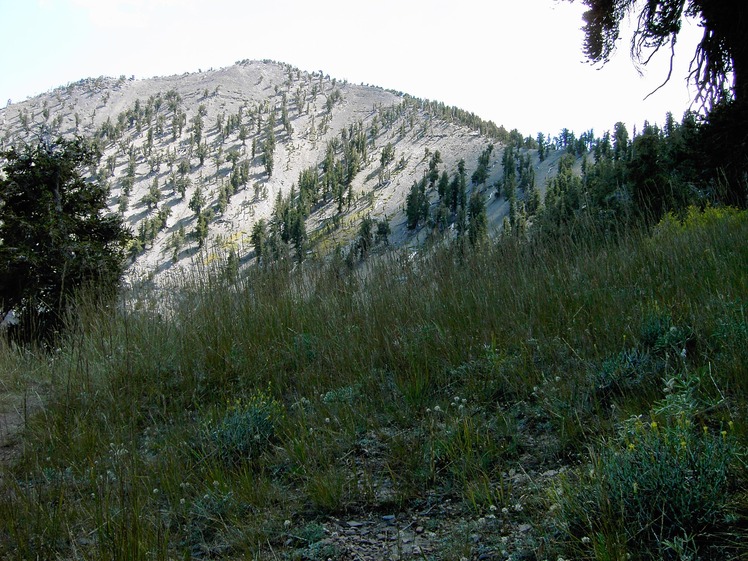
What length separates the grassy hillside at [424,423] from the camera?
1.71m

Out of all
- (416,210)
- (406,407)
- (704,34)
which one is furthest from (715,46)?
(416,210)

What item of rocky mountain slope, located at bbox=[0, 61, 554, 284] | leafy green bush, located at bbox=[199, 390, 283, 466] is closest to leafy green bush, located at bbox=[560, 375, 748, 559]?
leafy green bush, located at bbox=[199, 390, 283, 466]

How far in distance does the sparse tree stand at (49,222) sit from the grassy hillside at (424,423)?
11330 millimetres

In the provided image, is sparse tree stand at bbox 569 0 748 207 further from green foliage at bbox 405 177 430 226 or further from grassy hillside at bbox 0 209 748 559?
green foliage at bbox 405 177 430 226

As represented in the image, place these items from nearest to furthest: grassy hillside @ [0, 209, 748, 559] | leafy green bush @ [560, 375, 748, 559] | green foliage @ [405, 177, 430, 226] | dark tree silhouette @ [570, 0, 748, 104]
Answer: leafy green bush @ [560, 375, 748, 559] < grassy hillside @ [0, 209, 748, 559] < dark tree silhouette @ [570, 0, 748, 104] < green foliage @ [405, 177, 430, 226]

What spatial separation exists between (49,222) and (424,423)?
624 inches

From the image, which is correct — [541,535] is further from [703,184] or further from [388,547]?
[703,184]

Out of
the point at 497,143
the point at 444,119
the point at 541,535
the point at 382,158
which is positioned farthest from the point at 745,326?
the point at 444,119

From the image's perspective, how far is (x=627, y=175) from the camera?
20094 mm

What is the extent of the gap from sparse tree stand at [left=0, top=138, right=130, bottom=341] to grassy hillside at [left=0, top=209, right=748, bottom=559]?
1133 cm

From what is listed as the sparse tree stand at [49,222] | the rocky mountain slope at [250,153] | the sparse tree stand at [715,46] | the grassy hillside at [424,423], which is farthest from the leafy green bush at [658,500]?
the rocky mountain slope at [250,153]

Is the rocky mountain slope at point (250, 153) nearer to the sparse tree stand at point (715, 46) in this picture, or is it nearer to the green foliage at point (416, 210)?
the green foliage at point (416, 210)

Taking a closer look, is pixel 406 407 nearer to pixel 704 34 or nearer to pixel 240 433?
pixel 240 433

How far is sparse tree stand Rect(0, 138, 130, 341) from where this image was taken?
14.3m
